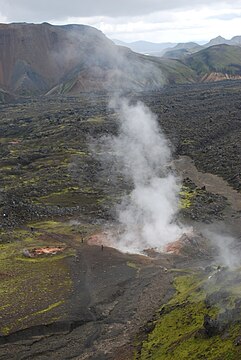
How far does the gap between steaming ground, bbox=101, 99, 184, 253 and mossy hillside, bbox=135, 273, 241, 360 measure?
62.6ft

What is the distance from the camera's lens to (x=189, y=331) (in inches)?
1700

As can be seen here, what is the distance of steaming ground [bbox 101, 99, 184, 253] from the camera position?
76.6m

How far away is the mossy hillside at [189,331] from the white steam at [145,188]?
18840 millimetres

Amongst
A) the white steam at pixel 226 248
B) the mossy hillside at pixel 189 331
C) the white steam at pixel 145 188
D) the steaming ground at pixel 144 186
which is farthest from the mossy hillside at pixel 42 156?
the mossy hillside at pixel 189 331

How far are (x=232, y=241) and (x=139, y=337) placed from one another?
35.3m

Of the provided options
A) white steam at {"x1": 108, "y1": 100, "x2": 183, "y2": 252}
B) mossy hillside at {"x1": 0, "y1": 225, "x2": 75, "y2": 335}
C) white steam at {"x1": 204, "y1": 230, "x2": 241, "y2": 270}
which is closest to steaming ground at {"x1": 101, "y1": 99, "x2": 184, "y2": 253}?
white steam at {"x1": 108, "y1": 100, "x2": 183, "y2": 252}

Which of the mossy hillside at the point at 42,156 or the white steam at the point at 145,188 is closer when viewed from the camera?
the white steam at the point at 145,188

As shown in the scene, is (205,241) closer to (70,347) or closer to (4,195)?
(70,347)

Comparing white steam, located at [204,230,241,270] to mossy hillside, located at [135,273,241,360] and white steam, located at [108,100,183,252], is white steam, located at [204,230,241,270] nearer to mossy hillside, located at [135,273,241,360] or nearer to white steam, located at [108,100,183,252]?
white steam, located at [108,100,183,252]

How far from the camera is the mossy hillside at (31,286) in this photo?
5175cm

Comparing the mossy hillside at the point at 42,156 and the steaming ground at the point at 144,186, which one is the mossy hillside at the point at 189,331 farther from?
the mossy hillside at the point at 42,156

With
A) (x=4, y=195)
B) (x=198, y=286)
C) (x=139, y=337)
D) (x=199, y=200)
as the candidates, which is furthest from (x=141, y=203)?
(x=139, y=337)

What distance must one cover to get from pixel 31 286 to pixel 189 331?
23236mm

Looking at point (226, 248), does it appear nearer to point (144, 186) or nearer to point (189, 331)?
point (189, 331)
